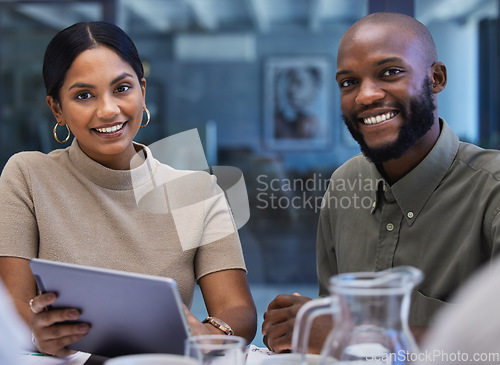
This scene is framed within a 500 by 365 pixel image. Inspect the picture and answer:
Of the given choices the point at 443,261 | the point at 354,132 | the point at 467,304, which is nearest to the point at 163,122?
the point at 354,132

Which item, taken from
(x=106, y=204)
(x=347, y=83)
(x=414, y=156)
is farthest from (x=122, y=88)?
(x=414, y=156)

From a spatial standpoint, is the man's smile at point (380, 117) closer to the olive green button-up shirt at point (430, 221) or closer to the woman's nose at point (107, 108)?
the olive green button-up shirt at point (430, 221)

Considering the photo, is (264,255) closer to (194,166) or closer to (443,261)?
(194,166)

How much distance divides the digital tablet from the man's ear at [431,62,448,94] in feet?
3.41

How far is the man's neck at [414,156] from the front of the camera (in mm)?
1578

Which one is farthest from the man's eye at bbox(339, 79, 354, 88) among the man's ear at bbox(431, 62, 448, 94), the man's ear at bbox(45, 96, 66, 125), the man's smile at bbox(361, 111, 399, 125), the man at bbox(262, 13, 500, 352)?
the man's ear at bbox(45, 96, 66, 125)

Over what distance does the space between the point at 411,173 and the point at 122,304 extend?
2.94ft

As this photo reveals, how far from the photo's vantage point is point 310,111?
337 cm

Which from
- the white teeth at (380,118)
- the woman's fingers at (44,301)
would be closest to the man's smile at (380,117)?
the white teeth at (380,118)

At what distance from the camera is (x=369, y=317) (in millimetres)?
740

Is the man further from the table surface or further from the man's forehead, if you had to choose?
the table surface

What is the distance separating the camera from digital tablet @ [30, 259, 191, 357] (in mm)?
936

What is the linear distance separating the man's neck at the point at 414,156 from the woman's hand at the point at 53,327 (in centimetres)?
94

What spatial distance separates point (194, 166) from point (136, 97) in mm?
1574
